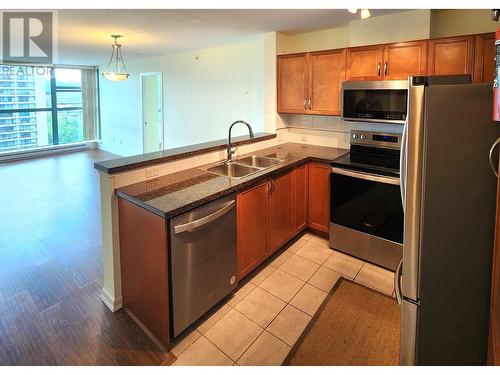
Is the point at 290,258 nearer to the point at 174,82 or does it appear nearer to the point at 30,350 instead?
the point at 30,350

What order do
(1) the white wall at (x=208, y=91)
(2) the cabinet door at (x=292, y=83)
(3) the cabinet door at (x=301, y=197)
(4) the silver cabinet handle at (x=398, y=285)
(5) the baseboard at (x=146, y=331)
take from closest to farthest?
(4) the silver cabinet handle at (x=398, y=285)
(5) the baseboard at (x=146, y=331)
(3) the cabinet door at (x=301, y=197)
(2) the cabinet door at (x=292, y=83)
(1) the white wall at (x=208, y=91)

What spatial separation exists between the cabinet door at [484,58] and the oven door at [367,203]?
1.09 metres

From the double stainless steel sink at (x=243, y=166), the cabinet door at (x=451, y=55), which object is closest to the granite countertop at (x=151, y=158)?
the double stainless steel sink at (x=243, y=166)

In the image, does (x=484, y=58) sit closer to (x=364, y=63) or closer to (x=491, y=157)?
(x=364, y=63)

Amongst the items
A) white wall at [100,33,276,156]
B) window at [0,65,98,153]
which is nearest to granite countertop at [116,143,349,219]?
white wall at [100,33,276,156]

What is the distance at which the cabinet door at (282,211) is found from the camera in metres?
2.97

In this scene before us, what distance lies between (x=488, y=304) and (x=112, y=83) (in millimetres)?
8661

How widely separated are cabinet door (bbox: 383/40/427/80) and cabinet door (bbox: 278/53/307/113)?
2.99 ft

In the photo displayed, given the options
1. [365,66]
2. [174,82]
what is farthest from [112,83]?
[365,66]

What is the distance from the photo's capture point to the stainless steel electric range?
280 cm

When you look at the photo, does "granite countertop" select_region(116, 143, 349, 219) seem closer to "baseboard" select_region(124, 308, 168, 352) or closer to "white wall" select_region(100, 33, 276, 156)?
"baseboard" select_region(124, 308, 168, 352)

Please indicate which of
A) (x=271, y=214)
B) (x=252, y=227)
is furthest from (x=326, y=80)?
(x=252, y=227)

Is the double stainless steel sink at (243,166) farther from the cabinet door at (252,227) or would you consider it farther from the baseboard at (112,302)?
the baseboard at (112,302)

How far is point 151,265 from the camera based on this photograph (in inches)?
80.3
